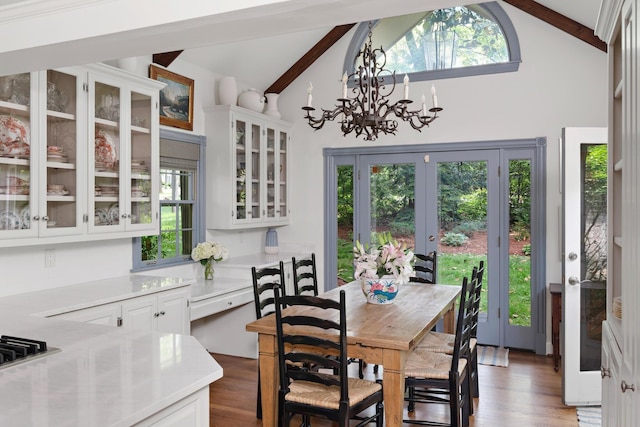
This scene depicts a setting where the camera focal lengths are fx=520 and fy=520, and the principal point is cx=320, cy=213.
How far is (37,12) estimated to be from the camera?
5.57 ft

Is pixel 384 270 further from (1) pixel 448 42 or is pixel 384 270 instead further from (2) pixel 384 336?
(1) pixel 448 42

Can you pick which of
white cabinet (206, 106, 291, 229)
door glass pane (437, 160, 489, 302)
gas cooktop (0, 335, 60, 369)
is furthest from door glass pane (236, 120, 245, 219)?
gas cooktop (0, 335, 60, 369)

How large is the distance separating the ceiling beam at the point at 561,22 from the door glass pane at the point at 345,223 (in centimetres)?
238

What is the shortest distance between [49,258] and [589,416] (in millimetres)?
3790

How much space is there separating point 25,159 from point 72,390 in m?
1.95

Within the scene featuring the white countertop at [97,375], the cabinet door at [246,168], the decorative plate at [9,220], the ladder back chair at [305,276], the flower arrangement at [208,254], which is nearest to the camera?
the white countertop at [97,375]

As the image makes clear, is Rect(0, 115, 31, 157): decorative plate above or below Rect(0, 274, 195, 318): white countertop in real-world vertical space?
above

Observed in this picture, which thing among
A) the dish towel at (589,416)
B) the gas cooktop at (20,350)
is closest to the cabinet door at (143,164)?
the gas cooktop at (20,350)

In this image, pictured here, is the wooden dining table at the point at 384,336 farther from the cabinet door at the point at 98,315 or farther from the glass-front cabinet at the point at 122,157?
the glass-front cabinet at the point at 122,157

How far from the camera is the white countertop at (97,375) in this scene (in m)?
1.35

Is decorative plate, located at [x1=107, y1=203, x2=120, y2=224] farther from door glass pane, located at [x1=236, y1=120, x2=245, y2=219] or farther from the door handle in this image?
the door handle

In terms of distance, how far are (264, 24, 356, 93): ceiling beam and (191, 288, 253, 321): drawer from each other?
2581 millimetres

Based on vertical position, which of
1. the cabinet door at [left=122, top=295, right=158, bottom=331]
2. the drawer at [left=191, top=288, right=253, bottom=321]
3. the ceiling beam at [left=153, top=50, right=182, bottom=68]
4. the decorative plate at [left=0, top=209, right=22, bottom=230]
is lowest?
the drawer at [left=191, top=288, right=253, bottom=321]

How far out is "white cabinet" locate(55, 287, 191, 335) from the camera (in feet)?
10.1
